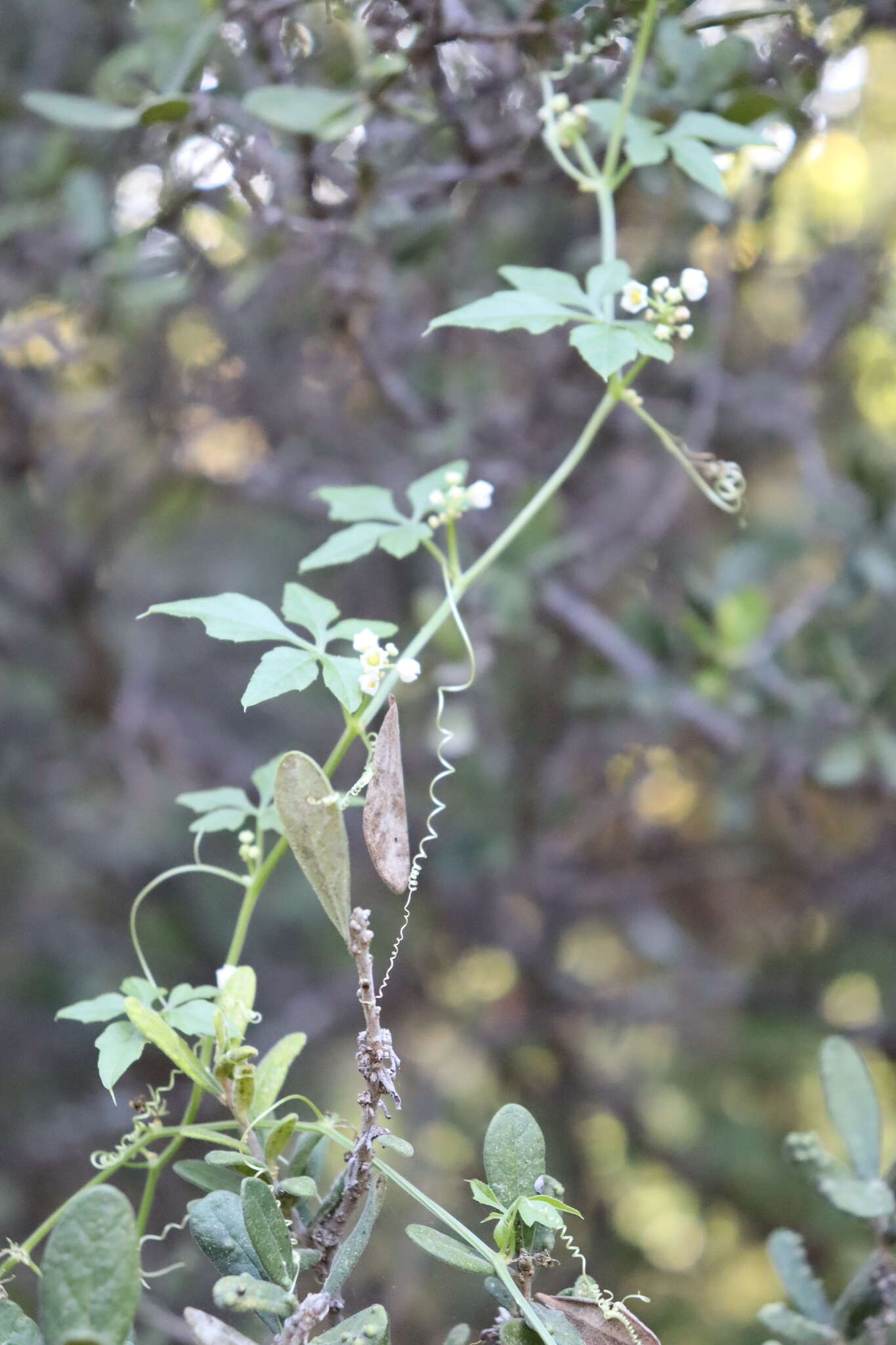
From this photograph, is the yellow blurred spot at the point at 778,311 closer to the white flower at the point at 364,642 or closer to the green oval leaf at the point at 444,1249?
the white flower at the point at 364,642

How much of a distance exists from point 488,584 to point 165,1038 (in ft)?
2.20

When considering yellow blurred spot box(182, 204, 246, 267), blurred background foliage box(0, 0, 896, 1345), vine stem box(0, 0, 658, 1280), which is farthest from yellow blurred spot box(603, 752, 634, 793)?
vine stem box(0, 0, 658, 1280)

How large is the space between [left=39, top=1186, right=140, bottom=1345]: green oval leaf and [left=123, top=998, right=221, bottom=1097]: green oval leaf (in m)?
0.07

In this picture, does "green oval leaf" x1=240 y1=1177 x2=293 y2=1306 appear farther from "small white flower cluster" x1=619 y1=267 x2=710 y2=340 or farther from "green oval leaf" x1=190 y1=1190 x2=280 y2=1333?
"small white flower cluster" x1=619 y1=267 x2=710 y2=340

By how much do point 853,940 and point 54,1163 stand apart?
111 centimetres

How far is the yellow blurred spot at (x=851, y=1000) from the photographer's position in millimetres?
1534

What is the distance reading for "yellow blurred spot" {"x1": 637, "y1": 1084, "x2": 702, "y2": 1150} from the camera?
5.12 feet

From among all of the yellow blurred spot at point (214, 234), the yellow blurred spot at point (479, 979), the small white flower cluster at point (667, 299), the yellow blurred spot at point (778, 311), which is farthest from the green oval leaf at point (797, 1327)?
the yellow blurred spot at point (778, 311)

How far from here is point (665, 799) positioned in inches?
59.4

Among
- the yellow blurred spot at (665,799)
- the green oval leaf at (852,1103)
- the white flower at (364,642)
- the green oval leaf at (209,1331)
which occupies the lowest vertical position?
the yellow blurred spot at (665,799)

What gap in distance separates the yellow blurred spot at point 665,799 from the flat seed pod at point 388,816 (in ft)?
3.39

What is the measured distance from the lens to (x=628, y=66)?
0.73 m

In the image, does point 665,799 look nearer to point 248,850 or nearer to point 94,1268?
point 248,850

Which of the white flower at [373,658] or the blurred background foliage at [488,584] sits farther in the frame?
the blurred background foliage at [488,584]
